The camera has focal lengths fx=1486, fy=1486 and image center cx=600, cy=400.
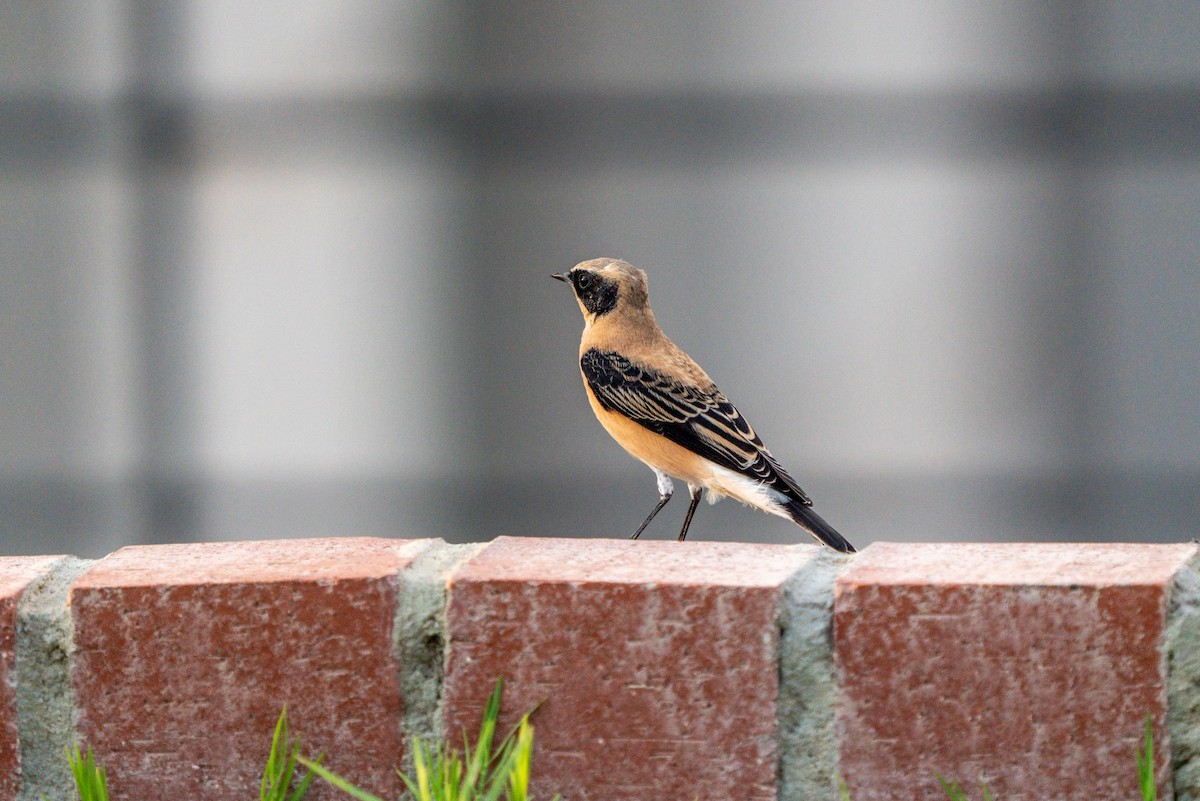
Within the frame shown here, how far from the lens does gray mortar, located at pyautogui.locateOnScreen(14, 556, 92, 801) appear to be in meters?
1.33

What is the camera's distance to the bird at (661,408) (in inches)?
124

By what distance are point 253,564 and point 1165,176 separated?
413 centimetres

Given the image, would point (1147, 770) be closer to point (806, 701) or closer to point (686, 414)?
point (806, 701)

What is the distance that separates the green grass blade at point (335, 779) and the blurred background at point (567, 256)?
3.61 m

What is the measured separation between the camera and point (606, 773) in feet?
4.17

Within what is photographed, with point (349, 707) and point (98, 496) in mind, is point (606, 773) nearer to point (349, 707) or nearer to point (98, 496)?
point (349, 707)

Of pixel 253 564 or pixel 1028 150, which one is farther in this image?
pixel 1028 150

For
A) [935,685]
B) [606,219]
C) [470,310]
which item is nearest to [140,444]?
[470,310]

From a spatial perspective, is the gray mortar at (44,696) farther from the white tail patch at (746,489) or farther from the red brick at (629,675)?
the white tail patch at (746,489)

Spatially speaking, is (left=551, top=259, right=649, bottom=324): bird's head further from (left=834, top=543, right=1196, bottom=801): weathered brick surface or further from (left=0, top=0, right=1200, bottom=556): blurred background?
(left=834, top=543, right=1196, bottom=801): weathered brick surface

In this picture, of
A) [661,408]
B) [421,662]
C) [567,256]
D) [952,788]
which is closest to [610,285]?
[661,408]

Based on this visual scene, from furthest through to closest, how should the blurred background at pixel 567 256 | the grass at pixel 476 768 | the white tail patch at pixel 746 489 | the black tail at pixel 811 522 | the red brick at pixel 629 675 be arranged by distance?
the blurred background at pixel 567 256
the white tail patch at pixel 746 489
the black tail at pixel 811 522
the red brick at pixel 629 675
the grass at pixel 476 768

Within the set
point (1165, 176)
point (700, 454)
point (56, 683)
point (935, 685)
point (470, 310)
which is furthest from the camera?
point (470, 310)

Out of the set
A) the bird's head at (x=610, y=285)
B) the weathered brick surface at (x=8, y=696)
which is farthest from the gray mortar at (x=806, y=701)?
the bird's head at (x=610, y=285)
